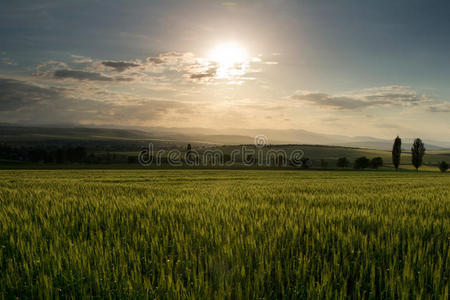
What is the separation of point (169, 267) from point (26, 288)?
47.6 inches

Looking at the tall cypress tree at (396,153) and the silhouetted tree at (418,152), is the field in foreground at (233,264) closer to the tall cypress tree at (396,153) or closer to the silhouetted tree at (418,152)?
the tall cypress tree at (396,153)

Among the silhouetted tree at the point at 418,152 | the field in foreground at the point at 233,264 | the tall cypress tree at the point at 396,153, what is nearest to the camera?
the field in foreground at the point at 233,264

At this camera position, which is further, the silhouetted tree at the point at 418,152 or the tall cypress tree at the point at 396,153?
the silhouetted tree at the point at 418,152

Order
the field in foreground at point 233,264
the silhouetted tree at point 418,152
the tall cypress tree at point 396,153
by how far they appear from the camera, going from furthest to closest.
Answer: the silhouetted tree at point 418,152, the tall cypress tree at point 396,153, the field in foreground at point 233,264

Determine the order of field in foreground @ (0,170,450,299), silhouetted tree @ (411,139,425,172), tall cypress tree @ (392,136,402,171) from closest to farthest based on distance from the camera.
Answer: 1. field in foreground @ (0,170,450,299)
2. tall cypress tree @ (392,136,402,171)
3. silhouetted tree @ (411,139,425,172)

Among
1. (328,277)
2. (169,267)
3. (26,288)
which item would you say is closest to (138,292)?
(169,267)

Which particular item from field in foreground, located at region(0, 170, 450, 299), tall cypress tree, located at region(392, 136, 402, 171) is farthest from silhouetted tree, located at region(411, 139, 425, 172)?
field in foreground, located at region(0, 170, 450, 299)

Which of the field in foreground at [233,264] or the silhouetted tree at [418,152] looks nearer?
the field in foreground at [233,264]

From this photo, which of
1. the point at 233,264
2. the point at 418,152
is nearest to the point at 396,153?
the point at 418,152

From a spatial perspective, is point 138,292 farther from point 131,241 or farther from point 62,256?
point 131,241

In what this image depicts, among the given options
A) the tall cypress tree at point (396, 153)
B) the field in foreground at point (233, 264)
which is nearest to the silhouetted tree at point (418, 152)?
the tall cypress tree at point (396, 153)

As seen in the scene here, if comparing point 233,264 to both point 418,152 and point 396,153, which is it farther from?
point 418,152

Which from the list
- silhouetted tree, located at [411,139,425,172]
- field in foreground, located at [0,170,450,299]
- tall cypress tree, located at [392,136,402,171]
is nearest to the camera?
field in foreground, located at [0,170,450,299]

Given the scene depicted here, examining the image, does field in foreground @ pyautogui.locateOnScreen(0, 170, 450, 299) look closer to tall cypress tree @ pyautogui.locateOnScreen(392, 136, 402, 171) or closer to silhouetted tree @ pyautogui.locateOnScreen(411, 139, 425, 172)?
tall cypress tree @ pyautogui.locateOnScreen(392, 136, 402, 171)
